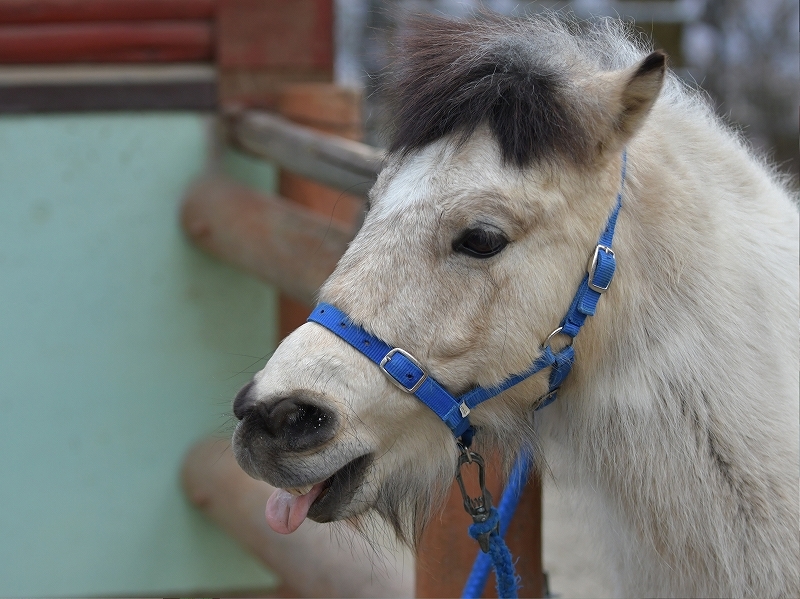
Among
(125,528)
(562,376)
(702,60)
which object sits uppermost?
(562,376)

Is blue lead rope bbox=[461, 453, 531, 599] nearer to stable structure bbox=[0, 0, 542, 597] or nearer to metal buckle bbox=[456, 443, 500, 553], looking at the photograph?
metal buckle bbox=[456, 443, 500, 553]

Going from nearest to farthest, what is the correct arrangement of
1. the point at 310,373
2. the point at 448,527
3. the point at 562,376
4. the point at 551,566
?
the point at 310,373
the point at 562,376
the point at 448,527
the point at 551,566

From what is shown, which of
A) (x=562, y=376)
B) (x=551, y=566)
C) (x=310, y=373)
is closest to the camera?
(x=310, y=373)

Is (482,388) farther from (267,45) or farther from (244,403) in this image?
(267,45)

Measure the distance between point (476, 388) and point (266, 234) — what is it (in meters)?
2.07

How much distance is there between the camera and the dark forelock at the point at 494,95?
5.83ft

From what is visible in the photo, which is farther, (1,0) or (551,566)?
(1,0)

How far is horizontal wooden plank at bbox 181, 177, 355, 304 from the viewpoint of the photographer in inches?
128

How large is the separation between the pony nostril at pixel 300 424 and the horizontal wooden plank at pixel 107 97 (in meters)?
3.17

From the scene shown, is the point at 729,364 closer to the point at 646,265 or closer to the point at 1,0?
the point at 646,265

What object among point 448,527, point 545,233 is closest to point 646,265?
point 545,233

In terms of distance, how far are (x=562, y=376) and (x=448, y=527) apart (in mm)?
690

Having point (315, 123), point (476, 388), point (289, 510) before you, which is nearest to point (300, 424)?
point (289, 510)

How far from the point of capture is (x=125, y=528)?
179 inches
